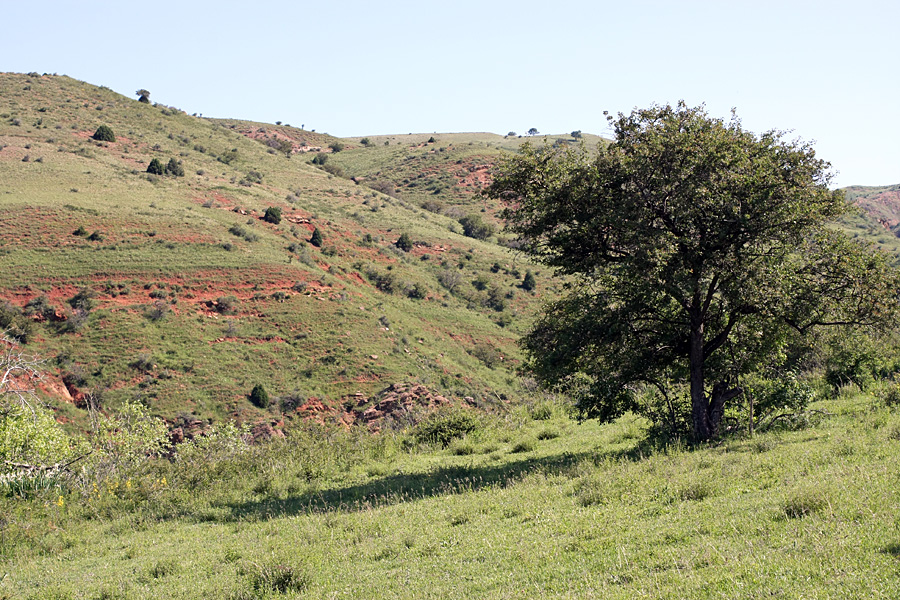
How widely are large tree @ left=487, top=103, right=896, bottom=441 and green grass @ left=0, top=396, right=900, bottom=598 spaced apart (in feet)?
5.48

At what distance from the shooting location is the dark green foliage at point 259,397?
41.2 m

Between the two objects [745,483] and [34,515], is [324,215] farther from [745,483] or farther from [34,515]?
[745,483]

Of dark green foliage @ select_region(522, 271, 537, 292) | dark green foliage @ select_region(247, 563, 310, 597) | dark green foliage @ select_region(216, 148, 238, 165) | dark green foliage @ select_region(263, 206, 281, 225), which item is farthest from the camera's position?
dark green foliage @ select_region(216, 148, 238, 165)

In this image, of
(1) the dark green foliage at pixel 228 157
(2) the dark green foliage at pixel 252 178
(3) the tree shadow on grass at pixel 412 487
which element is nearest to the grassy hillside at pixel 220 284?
(2) the dark green foliage at pixel 252 178

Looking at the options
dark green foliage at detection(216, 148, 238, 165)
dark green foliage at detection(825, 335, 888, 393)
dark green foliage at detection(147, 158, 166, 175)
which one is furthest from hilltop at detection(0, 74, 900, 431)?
dark green foliage at detection(825, 335, 888, 393)

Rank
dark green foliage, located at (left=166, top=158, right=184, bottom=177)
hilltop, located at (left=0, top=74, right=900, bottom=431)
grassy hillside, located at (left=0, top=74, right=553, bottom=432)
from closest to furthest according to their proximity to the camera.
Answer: hilltop, located at (left=0, top=74, right=900, bottom=431), grassy hillside, located at (left=0, top=74, right=553, bottom=432), dark green foliage, located at (left=166, top=158, right=184, bottom=177)

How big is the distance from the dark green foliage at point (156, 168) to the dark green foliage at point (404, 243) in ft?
83.8

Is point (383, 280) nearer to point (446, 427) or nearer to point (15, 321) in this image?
point (15, 321)

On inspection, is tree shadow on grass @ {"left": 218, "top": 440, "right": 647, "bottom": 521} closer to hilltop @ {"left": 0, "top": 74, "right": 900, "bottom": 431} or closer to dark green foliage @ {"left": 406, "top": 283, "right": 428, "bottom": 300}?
hilltop @ {"left": 0, "top": 74, "right": 900, "bottom": 431}

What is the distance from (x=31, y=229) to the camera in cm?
5138

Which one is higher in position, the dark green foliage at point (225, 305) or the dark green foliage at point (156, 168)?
the dark green foliage at point (156, 168)

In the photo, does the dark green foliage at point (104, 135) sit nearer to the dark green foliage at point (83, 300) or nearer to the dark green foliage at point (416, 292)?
the dark green foliage at point (83, 300)

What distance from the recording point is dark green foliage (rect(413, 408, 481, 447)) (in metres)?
18.5

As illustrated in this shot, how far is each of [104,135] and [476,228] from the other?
45.1m
